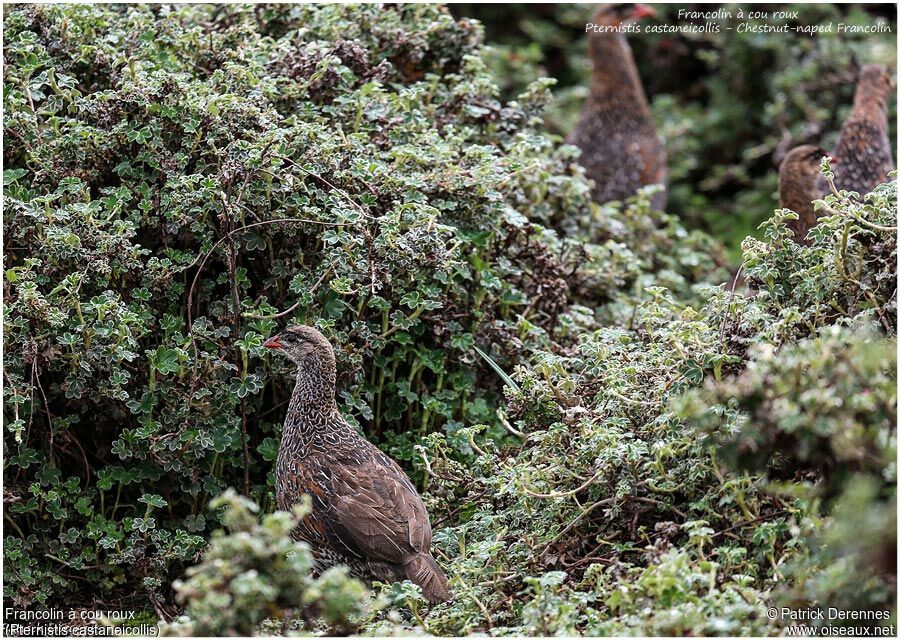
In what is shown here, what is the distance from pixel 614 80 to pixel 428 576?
534 cm

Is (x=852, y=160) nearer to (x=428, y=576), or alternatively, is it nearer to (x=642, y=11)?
(x=642, y=11)

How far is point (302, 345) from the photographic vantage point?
4387 mm

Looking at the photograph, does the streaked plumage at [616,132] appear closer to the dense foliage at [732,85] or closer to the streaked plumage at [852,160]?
the dense foliage at [732,85]

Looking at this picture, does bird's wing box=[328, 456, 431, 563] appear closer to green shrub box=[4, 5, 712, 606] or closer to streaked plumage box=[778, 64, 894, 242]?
green shrub box=[4, 5, 712, 606]

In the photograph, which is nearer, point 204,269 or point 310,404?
point 310,404

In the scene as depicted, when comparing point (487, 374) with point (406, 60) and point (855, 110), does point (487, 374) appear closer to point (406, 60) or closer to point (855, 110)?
point (406, 60)

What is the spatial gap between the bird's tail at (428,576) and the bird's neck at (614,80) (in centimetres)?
509

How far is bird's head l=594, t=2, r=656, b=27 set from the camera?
8.90 metres

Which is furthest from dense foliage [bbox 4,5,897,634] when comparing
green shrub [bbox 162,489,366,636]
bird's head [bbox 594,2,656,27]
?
bird's head [bbox 594,2,656,27]

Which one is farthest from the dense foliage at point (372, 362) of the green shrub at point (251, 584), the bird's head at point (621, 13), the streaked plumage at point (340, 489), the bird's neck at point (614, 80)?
the bird's head at point (621, 13)

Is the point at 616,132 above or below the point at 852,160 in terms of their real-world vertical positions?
above

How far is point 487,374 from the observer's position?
208 inches

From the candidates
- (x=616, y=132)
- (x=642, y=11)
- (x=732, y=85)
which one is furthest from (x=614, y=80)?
(x=732, y=85)

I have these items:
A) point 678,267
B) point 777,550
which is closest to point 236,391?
point 777,550
